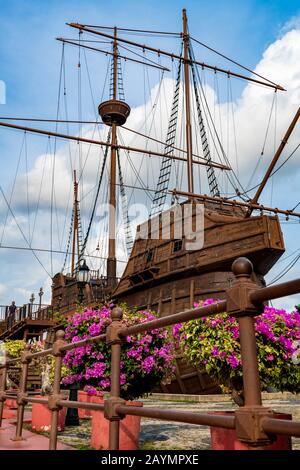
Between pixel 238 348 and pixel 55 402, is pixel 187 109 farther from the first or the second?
pixel 55 402

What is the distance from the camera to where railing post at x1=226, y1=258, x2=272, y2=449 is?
1812 mm

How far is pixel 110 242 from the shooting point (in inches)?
1069

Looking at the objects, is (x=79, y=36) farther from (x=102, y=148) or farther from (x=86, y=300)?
(x=86, y=300)

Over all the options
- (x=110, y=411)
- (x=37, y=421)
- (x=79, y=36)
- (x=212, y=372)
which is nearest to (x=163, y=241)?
(x=37, y=421)

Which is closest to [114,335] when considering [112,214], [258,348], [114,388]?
[114,388]

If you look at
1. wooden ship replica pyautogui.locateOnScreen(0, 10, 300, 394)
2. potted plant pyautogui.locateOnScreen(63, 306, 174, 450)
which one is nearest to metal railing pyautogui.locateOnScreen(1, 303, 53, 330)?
wooden ship replica pyautogui.locateOnScreen(0, 10, 300, 394)

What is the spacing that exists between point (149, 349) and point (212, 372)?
4.90 ft

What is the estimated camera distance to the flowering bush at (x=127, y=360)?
613cm

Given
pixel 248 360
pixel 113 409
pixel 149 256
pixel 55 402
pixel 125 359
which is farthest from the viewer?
pixel 149 256

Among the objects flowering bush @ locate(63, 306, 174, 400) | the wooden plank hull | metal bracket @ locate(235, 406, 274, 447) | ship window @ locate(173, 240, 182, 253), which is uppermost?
ship window @ locate(173, 240, 182, 253)

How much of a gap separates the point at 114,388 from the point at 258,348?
2.26 metres

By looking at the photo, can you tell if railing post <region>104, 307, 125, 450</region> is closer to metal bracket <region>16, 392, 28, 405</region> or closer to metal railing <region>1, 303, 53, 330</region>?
metal bracket <region>16, 392, 28, 405</region>

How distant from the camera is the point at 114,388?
10.2ft

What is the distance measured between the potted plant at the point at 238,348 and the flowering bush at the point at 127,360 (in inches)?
45.4
